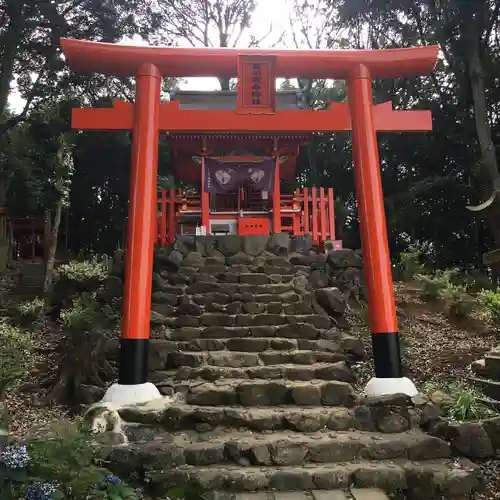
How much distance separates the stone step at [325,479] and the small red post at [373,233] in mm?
1446

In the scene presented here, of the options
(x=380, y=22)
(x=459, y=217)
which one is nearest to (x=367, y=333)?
(x=459, y=217)

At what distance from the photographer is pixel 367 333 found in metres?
7.70

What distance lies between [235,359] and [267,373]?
19.9 inches

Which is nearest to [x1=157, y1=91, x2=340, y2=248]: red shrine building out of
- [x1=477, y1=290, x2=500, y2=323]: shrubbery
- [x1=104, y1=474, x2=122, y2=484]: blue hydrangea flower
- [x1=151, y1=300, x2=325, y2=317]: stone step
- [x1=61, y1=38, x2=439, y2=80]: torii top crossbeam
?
[x1=151, y1=300, x2=325, y2=317]: stone step

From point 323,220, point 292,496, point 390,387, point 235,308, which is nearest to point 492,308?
point 390,387

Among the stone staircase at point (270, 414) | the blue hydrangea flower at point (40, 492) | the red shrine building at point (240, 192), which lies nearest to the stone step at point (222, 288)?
the stone staircase at point (270, 414)

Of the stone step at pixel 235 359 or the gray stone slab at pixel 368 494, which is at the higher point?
the stone step at pixel 235 359

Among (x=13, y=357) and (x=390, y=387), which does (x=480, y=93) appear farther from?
(x=13, y=357)

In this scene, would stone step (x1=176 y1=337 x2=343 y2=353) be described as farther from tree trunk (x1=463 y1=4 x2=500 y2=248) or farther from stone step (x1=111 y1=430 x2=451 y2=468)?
tree trunk (x1=463 y1=4 x2=500 y2=248)

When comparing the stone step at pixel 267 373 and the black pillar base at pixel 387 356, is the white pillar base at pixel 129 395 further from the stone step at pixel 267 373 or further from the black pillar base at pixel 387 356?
the black pillar base at pixel 387 356

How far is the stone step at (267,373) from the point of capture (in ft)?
18.5

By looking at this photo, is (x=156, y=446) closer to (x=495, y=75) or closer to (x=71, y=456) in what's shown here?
(x=71, y=456)

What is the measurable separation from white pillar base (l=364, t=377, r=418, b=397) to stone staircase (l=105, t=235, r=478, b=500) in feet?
0.64

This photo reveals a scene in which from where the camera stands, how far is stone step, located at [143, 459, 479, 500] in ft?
12.9
